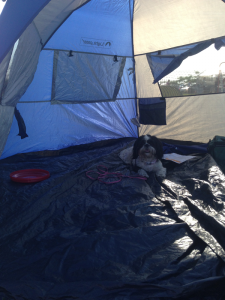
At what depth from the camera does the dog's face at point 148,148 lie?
9.80 ft

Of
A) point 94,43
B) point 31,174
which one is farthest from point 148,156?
point 94,43

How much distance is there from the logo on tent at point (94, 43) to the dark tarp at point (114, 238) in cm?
240

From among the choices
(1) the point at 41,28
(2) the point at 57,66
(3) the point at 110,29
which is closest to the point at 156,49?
(3) the point at 110,29

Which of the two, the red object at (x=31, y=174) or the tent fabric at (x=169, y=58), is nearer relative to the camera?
the red object at (x=31, y=174)

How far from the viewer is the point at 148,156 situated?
3.04 meters

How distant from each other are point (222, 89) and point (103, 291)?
3.36 m

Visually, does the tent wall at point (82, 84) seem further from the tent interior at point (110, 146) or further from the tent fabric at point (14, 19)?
the tent fabric at point (14, 19)

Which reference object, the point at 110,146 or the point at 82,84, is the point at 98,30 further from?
the point at 110,146

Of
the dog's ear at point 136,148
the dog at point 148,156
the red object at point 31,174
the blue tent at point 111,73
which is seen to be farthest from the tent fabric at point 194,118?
the red object at point 31,174

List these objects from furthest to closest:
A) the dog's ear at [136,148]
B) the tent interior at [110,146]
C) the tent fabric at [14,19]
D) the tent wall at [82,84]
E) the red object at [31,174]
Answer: the tent wall at [82,84] < the dog's ear at [136,148] < the red object at [31,174] < the tent fabric at [14,19] < the tent interior at [110,146]

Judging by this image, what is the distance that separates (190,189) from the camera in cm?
233

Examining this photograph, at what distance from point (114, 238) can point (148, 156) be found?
167cm

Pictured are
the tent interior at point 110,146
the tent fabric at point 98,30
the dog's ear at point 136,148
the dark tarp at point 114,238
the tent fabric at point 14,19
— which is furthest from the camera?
the tent fabric at point 98,30

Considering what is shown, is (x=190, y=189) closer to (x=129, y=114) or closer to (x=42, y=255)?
(x=42, y=255)
